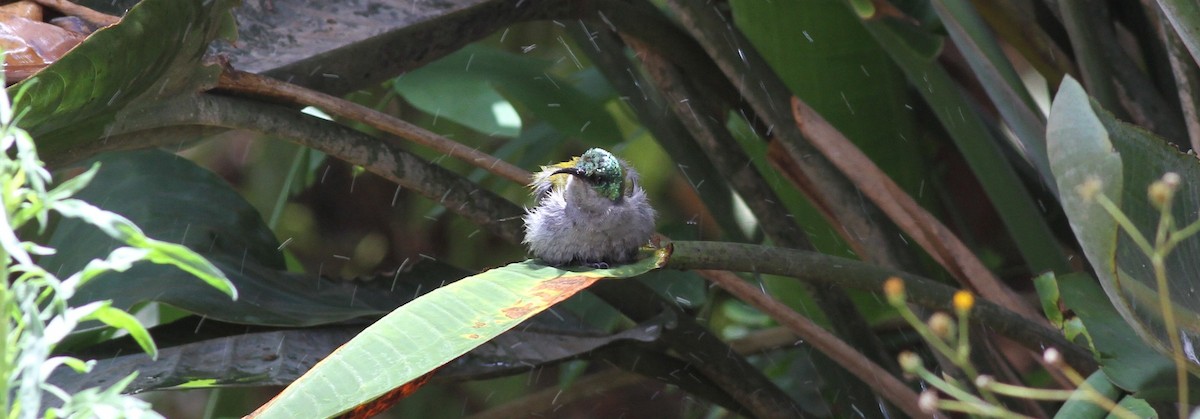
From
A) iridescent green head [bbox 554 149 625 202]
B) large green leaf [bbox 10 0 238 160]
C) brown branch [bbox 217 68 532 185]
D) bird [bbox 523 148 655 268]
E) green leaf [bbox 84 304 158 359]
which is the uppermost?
green leaf [bbox 84 304 158 359]

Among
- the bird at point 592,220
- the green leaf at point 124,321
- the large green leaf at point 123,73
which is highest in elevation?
the green leaf at point 124,321

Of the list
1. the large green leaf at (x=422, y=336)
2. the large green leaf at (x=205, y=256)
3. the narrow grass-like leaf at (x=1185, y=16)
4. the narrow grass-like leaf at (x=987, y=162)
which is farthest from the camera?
the narrow grass-like leaf at (x=987, y=162)

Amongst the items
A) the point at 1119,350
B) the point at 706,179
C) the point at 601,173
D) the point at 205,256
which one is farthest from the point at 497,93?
the point at 1119,350

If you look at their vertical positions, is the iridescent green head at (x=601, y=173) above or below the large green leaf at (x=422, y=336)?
below

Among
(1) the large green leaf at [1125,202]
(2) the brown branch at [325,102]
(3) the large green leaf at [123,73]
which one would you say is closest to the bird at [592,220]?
(2) the brown branch at [325,102]

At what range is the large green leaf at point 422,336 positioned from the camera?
2.55ft

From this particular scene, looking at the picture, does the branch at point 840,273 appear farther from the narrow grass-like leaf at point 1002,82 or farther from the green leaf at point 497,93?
the green leaf at point 497,93

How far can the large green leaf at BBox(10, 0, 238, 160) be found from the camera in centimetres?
108

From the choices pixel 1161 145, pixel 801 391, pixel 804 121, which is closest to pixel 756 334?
pixel 801 391

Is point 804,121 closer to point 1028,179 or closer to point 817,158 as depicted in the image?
point 817,158

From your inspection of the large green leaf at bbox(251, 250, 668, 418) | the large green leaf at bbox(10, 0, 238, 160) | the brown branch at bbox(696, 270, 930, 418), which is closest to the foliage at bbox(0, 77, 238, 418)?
the large green leaf at bbox(251, 250, 668, 418)

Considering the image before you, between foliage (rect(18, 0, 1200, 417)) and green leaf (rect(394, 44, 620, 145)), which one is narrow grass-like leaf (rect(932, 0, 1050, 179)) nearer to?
foliage (rect(18, 0, 1200, 417))

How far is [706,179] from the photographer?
184 cm

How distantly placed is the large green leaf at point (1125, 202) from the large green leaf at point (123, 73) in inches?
32.0
